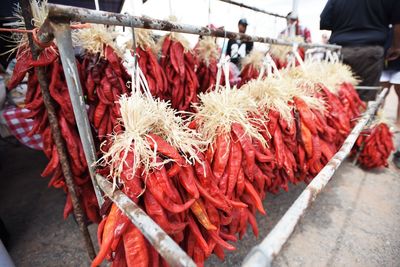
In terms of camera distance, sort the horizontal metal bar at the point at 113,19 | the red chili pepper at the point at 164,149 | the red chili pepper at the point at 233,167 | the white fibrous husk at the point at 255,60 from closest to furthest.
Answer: the horizontal metal bar at the point at 113,19
the red chili pepper at the point at 164,149
the red chili pepper at the point at 233,167
the white fibrous husk at the point at 255,60

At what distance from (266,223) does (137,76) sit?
184 centimetres

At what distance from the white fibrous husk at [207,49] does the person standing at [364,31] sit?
7.01ft

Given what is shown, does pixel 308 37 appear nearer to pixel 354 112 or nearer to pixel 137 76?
pixel 354 112

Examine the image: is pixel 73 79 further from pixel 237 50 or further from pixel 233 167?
pixel 237 50

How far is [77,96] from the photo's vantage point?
2.76 ft

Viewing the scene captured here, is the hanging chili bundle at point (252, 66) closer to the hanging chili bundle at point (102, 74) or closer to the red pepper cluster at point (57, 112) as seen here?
the hanging chili bundle at point (102, 74)

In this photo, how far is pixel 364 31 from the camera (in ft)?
9.24

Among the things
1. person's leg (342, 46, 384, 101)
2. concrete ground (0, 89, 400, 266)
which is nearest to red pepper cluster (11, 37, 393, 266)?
concrete ground (0, 89, 400, 266)

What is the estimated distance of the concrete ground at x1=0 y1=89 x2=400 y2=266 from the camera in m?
1.76

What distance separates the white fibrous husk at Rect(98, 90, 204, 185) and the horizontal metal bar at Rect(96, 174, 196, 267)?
0.07 metres

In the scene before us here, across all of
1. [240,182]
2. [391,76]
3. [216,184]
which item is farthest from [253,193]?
[391,76]

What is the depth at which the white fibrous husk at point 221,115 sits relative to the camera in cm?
102

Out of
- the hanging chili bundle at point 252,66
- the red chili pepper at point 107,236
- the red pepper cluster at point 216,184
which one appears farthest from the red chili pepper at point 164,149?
the hanging chili bundle at point 252,66

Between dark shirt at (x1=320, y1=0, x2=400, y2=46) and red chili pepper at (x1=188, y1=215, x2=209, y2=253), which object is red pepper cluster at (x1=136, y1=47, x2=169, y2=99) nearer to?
red chili pepper at (x1=188, y1=215, x2=209, y2=253)
